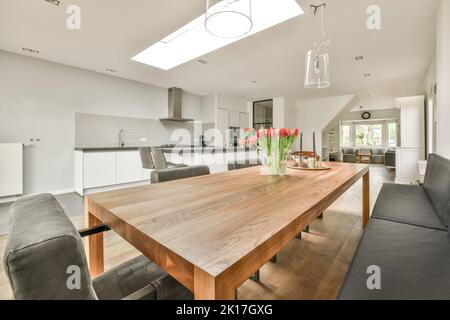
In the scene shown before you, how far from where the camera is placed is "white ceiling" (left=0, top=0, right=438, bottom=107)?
7.69ft

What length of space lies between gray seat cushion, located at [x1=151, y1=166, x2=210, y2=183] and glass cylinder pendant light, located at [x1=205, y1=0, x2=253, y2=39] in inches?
43.2

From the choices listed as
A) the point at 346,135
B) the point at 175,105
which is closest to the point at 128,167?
the point at 175,105

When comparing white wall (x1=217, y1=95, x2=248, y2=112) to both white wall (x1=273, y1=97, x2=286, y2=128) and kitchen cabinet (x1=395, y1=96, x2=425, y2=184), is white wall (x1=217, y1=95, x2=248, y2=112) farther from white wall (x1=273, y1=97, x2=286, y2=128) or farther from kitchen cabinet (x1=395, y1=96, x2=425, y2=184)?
kitchen cabinet (x1=395, y1=96, x2=425, y2=184)

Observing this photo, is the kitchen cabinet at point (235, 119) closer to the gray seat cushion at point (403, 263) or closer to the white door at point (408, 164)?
the white door at point (408, 164)

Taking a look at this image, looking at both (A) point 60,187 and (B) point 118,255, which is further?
(A) point 60,187

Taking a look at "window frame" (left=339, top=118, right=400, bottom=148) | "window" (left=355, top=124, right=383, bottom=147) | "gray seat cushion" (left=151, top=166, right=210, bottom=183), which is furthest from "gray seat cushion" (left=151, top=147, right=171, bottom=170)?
"window" (left=355, top=124, right=383, bottom=147)

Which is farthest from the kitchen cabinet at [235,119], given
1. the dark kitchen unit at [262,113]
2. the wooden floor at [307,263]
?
the wooden floor at [307,263]

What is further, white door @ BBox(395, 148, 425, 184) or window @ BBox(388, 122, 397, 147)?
window @ BBox(388, 122, 397, 147)

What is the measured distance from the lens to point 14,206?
655 mm
